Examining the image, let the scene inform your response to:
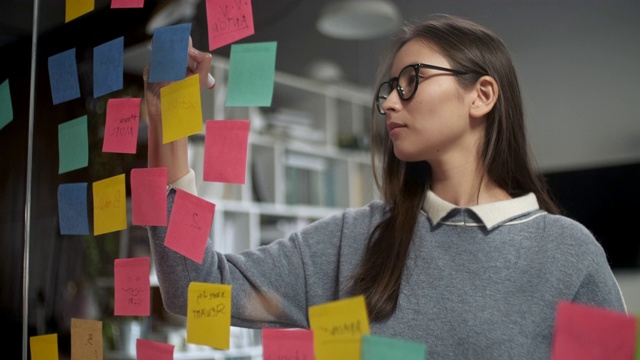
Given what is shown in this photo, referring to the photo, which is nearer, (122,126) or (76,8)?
(122,126)

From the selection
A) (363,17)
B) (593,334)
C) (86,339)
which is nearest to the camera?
(593,334)

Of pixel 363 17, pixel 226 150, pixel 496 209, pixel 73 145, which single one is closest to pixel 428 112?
pixel 496 209

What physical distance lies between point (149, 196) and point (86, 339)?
0.30 meters

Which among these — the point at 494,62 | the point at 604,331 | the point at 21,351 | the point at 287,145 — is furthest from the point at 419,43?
the point at 287,145

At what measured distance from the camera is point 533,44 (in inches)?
61.7

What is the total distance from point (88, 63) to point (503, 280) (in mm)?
781

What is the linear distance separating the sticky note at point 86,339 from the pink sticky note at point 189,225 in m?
0.26

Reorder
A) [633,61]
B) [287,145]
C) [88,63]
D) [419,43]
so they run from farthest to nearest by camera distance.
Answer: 1. [287,145]
2. [633,61]
3. [88,63]
4. [419,43]

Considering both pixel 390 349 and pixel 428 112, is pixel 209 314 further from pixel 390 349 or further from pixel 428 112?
pixel 428 112

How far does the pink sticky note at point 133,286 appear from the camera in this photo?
1.01 meters

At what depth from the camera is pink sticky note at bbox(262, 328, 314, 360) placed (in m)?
0.79

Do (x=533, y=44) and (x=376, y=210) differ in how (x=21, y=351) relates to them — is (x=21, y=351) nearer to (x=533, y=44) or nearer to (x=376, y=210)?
(x=376, y=210)

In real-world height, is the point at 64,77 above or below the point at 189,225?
above

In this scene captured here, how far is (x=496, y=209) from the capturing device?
0.90 m
